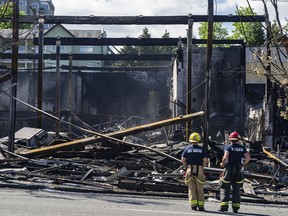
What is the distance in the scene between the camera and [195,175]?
38.4 feet

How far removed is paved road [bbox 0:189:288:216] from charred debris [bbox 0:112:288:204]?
925 millimetres

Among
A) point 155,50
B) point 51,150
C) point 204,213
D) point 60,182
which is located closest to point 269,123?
point 51,150

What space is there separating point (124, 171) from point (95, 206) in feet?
15.3

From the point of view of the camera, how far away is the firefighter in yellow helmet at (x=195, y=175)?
11656 mm

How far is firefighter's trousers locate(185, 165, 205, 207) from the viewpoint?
38.2 ft

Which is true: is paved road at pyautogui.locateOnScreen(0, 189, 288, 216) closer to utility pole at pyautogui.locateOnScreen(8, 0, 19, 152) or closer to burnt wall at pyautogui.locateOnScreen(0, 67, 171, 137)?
utility pole at pyautogui.locateOnScreen(8, 0, 19, 152)

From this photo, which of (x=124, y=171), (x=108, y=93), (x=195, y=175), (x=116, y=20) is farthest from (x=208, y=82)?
(x=108, y=93)

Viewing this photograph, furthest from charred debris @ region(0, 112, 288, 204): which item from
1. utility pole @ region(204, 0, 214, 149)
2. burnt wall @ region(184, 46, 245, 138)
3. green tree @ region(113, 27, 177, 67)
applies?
green tree @ region(113, 27, 177, 67)

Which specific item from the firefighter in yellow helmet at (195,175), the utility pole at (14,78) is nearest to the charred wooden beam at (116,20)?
the utility pole at (14,78)

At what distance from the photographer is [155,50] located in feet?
368

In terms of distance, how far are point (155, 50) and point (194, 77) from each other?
7638 cm

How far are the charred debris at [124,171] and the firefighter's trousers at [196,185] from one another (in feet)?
8.92

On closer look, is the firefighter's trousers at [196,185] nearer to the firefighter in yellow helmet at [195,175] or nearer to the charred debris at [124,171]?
the firefighter in yellow helmet at [195,175]

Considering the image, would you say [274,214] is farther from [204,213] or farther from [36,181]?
[36,181]
